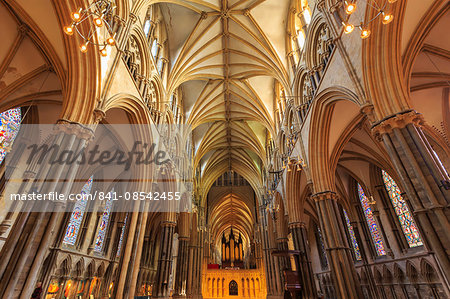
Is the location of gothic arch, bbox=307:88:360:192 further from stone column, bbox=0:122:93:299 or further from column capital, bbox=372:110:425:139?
stone column, bbox=0:122:93:299

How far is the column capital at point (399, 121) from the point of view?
5.15m

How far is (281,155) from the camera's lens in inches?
610

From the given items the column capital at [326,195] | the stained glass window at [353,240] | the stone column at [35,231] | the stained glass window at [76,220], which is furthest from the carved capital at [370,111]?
the stained glass window at [76,220]

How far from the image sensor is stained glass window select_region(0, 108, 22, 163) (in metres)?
9.16

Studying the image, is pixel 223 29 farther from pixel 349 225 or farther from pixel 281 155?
pixel 349 225

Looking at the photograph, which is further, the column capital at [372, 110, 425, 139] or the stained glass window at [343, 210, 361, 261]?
the stained glass window at [343, 210, 361, 261]

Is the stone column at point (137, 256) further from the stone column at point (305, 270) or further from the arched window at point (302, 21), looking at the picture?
the arched window at point (302, 21)

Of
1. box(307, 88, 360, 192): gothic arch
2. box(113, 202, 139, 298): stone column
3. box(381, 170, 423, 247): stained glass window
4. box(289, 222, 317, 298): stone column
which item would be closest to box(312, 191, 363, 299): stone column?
box(307, 88, 360, 192): gothic arch

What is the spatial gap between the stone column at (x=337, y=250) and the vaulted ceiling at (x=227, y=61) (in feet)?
23.1

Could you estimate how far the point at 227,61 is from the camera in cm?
1566

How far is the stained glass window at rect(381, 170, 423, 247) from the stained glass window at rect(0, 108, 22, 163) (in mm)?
17812

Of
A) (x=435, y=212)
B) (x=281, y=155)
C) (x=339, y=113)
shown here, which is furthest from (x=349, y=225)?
(x=435, y=212)

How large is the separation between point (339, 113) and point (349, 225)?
9397mm

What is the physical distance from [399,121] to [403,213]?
9.44m
